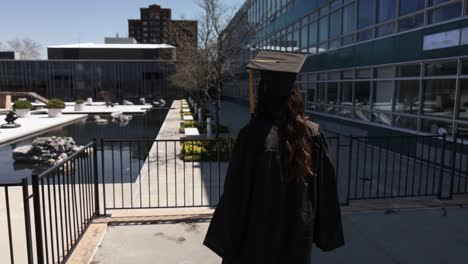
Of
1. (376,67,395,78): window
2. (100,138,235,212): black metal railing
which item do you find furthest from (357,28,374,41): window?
(100,138,235,212): black metal railing

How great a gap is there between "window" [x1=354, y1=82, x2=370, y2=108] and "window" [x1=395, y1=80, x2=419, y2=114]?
182 cm

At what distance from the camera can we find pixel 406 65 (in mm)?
11008

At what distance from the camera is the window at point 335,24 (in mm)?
15422

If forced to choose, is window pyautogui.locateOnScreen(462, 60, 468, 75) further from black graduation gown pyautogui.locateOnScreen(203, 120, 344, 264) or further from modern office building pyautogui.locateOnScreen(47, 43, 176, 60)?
modern office building pyautogui.locateOnScreen(47, 43, 176, 60)

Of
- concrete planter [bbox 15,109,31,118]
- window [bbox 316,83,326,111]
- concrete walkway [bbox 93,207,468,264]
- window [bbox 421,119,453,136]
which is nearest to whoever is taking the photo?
concrete walkway [bbox 93,207,468,264]

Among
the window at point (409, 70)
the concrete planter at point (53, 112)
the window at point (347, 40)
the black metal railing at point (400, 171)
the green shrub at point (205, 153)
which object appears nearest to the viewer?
the black metal railing at point (400, 171)

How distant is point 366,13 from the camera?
1325cm

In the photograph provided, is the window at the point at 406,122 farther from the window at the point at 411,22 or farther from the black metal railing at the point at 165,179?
the black metal railing at the point at 165,179

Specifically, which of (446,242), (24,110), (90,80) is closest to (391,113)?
(446,242)

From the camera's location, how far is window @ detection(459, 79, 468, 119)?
28.5 ft

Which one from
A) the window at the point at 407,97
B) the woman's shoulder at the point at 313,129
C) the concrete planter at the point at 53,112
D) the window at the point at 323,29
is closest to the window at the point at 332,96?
the window at the point at 323,29

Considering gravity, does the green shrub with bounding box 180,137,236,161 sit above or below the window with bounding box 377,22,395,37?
below

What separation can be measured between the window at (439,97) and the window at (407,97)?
0.41 meters

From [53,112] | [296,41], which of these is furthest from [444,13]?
[53,112]
